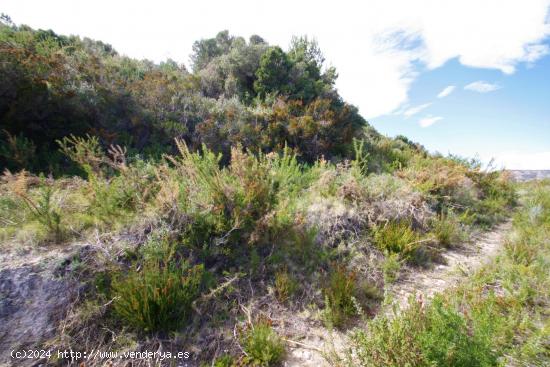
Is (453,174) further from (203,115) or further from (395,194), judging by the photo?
(203,115)

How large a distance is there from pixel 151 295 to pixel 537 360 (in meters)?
3.69

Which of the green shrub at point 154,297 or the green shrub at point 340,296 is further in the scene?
the green shrub at point 340,296

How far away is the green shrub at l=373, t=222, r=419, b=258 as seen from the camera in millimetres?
4129

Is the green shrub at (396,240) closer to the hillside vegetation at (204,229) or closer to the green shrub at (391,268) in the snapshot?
the hillside vegetation at (204,229)

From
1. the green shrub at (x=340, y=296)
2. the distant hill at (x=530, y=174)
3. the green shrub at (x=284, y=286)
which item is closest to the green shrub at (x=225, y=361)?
the green shrub at (x=284, y=286)

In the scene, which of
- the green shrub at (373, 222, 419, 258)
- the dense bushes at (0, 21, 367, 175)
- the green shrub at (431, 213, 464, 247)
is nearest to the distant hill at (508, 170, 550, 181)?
the dense bushes at (0, 21, 367, 175)

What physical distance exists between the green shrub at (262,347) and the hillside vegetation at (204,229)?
1 cm

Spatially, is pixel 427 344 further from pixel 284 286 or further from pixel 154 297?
pixel 154 297

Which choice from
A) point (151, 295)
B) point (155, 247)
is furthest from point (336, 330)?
point (155, 247)

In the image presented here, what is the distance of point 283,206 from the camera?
385cm

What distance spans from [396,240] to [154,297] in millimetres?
3583

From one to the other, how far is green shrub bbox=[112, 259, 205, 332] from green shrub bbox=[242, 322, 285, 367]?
2.55 ft

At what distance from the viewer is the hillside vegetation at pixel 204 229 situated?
2609 millimetres

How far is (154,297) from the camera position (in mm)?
2617
